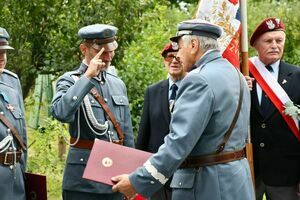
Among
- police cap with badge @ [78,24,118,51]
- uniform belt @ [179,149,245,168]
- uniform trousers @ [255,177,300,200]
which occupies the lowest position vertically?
uniform trousers @ [255,177,300,200]

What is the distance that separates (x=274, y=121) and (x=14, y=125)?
216 centimetres

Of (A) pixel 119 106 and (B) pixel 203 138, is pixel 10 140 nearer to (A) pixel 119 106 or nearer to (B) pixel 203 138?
(A) pixel 119 106

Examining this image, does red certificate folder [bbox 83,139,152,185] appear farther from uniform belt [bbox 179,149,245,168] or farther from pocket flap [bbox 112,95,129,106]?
pocket flap [bbox 112,95,129,106]

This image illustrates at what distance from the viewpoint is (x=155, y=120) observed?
6.21 meters

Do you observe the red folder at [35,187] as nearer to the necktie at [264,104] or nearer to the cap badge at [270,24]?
the necktie at [264,104]

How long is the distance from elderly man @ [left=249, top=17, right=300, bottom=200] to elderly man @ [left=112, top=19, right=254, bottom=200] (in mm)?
1275

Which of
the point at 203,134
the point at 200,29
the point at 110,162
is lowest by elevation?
the point at 110,162

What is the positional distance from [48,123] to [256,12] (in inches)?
492

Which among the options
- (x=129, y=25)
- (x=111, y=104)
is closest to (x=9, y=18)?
(x=129, y=25)

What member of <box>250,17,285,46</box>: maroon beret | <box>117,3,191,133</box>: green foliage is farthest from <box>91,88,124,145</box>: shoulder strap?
<box>117,3,191,133</box>: green foliage

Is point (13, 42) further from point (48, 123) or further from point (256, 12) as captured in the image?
point (256, 12)

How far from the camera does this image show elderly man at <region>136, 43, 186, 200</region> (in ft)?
20.1

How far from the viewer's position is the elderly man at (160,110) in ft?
20.1

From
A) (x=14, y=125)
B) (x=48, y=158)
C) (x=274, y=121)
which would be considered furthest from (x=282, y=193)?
(x=48, y=158)
